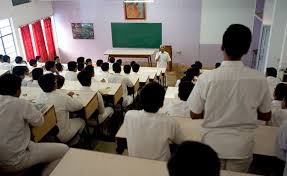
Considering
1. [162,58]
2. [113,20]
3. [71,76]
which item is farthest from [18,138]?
[113,20]

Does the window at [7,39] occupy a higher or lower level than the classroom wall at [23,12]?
lower

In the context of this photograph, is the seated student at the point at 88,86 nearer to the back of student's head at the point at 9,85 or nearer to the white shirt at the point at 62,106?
the white shirt at the point at 62,106

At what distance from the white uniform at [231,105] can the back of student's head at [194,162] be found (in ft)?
2.91

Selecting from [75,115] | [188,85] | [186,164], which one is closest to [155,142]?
[186,164]

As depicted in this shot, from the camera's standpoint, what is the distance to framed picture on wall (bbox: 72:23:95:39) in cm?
1045

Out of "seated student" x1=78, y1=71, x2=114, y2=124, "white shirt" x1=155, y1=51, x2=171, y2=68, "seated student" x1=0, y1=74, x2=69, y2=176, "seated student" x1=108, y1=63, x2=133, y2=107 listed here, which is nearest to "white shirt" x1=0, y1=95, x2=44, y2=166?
"seated student" x1=0, y1=74, x2=69, y2=176

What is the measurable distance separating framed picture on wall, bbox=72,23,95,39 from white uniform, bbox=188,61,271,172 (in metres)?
9.09

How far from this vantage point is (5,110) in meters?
2.43

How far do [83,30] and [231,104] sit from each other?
9468mm

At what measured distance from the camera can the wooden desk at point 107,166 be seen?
5.50 feet

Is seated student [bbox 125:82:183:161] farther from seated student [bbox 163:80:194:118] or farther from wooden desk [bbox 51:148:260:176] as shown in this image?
seated student [bbox 163:80:194:118]

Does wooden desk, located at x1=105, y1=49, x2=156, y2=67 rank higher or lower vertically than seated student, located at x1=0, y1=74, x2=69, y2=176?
lower

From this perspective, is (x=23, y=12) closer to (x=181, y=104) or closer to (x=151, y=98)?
(x=181, y=104)

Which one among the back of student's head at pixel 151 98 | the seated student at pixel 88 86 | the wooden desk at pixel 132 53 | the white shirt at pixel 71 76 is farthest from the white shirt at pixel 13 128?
the wooden desk at pixel 132 53
